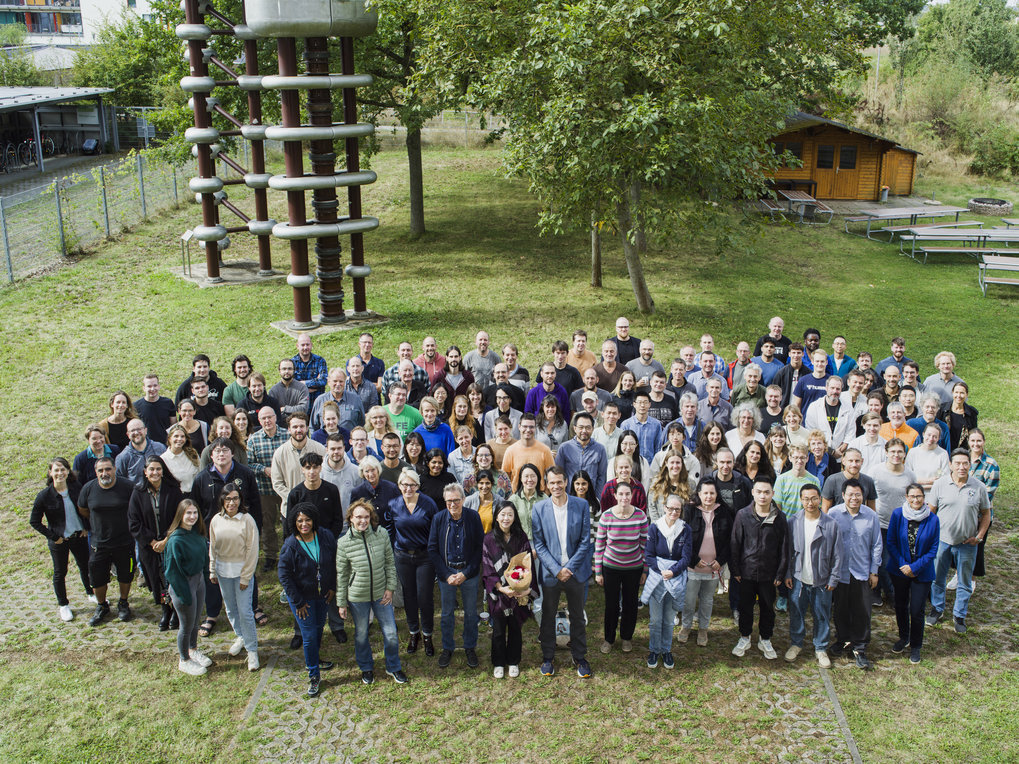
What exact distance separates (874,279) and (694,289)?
5245 mm

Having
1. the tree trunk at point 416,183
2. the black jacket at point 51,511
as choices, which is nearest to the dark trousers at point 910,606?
the black jacket at point 51,511

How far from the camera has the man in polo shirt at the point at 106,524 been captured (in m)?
8.34

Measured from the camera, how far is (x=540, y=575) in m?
7.93

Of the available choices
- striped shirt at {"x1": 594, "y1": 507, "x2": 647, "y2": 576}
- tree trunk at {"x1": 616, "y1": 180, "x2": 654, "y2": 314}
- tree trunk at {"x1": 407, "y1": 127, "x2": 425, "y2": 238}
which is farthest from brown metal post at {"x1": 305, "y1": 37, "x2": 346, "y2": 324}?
striped shirt at {"x1": 594, "y1": 507, "x2": 647, "y2": 576}

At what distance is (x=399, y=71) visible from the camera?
22812 millimetres

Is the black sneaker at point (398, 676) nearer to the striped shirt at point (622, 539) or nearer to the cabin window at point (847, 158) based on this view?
the striped shirt at point (622, 539)

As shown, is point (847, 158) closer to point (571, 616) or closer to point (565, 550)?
point (565, 550)

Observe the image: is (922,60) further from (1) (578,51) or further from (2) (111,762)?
(2) (111,762)

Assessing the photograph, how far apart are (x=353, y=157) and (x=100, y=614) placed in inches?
413

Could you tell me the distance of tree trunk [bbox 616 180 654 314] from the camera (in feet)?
58.4

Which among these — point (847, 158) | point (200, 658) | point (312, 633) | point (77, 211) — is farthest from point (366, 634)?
point (847, 158)

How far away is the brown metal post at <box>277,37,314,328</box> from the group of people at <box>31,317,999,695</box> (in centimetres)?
708

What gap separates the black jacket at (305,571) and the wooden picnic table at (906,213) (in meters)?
23.6

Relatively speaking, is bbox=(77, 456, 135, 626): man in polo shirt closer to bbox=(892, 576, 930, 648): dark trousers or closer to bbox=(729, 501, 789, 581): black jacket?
bbox=(729, 501, 789, 581): black jacket
